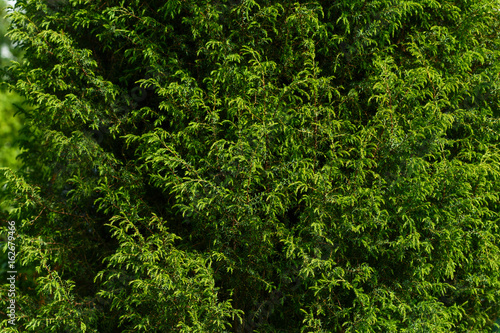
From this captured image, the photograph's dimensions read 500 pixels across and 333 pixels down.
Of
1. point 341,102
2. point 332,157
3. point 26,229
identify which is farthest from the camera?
point 26,229

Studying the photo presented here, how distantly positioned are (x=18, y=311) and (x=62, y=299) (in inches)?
29.1

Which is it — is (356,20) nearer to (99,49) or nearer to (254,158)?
(254,158)

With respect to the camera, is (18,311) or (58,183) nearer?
(18,311)

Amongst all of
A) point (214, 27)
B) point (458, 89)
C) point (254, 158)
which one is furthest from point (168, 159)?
point (458, 89)

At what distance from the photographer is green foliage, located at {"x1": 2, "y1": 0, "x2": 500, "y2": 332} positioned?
3729mm

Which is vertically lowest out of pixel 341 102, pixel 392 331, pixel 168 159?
pixel 392 331

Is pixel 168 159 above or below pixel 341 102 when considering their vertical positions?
above

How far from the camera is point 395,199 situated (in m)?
3.91

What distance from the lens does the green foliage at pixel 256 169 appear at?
12.2ft

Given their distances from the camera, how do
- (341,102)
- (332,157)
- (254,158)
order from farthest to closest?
1. (341,102)
2. (332,157)
3. (254,158)

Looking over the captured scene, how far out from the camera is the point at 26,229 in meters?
4.61

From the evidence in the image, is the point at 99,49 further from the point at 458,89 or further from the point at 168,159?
the point at 458,89

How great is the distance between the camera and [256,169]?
153 inches

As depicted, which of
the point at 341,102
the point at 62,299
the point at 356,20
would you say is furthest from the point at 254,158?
the point at 62,299
